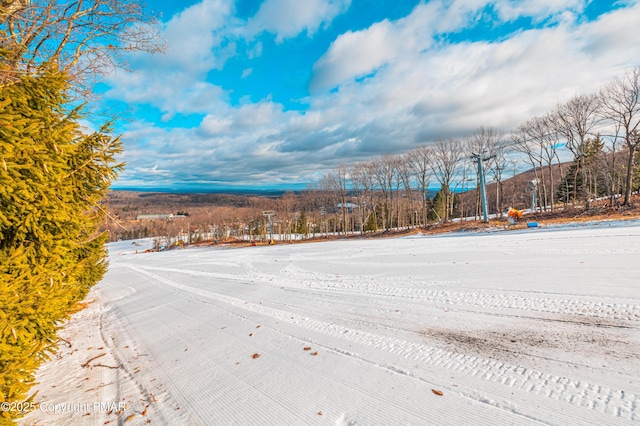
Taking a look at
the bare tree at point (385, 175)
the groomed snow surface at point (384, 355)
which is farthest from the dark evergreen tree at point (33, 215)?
the bare tree at point (385, 175)

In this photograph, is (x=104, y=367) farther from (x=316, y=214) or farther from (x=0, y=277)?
(x=316, y=214)

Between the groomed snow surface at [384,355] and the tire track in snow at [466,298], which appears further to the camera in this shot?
the tire track in snow at [466,298]

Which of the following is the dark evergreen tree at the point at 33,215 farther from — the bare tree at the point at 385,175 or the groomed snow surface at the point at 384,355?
the bare tree at the point at 385,175

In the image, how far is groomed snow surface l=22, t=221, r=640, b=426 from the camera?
284 cm

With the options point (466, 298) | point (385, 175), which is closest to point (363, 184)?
point (385, 175)

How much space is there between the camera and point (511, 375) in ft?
10.4

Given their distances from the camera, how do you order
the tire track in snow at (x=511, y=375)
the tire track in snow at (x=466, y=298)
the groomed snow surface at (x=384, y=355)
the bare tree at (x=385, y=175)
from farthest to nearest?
1. the bare tree at (x=385, y=175)
2. the tire track in snow at (x=466, y=298)
3. the groomed snow surface at (x=384, y=355)
4. the tire track in snow at (x=511, y=375)

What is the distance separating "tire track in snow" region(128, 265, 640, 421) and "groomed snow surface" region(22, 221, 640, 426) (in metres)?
0.02

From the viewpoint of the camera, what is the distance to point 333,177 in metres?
53.2

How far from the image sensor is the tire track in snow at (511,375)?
2.55 meters

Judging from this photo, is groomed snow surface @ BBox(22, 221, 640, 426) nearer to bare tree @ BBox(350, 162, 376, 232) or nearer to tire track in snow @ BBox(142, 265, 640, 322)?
tire track in snow @ BBox(142, 265, 640, 322)

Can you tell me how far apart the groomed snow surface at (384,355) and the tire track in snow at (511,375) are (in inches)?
0.7

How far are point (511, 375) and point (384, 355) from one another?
145cm

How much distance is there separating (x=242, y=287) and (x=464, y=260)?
25.1ft
